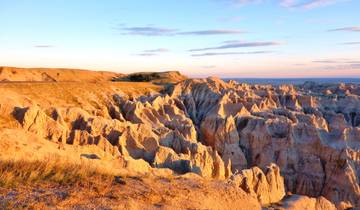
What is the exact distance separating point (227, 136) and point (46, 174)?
3007 cm

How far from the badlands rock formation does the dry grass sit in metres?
6.86

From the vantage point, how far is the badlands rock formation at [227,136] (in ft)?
73.2

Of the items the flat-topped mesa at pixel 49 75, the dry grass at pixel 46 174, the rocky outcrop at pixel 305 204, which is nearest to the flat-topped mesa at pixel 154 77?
the flat-topped mesa at pixel 49 75

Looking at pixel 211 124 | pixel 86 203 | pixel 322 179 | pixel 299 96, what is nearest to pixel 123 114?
pixel 211 124

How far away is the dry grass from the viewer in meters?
7.61

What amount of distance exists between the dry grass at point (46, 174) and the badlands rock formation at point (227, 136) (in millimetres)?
6863

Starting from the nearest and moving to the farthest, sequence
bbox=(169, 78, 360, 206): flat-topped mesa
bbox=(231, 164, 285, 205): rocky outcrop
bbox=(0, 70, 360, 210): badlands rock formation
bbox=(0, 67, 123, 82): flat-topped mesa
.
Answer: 1. bbox=(231, 164, 285, 205): rocky outcrop
2. bbox=(0, 70, 360, 210): badlands rock formation
3. bbox=(169, 78, 360, 206): flat-topped mesa
4. bbox=(0, 67, 123, 82): flat-topped mesa

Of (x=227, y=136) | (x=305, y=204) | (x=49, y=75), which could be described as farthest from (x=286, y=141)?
(x=49, y=75)

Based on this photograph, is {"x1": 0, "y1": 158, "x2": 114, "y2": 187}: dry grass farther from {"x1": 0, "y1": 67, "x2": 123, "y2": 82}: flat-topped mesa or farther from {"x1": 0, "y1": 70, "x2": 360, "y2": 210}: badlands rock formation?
{"x1": 0, "y1": 67, "x2": 123, "y2": 82}: flat-topped mesa

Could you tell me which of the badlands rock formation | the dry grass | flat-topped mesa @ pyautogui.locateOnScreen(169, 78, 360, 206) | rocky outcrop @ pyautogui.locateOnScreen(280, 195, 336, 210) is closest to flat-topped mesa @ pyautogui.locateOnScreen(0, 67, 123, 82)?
the badlands rock formation

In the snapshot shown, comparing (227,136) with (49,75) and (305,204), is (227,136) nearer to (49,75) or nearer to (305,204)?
(305,204)

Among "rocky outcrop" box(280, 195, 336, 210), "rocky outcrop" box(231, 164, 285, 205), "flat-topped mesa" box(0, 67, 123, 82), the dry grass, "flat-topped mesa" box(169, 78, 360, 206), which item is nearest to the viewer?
the dry grass

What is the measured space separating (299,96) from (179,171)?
40216 mm

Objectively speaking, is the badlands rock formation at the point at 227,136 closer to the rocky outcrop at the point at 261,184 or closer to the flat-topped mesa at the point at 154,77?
the rocky outcrop at the point at 261,184
